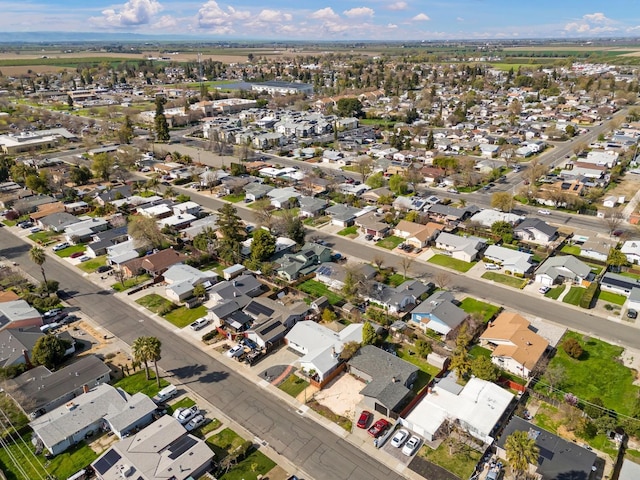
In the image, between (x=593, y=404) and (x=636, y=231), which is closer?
(x=593, y=404)

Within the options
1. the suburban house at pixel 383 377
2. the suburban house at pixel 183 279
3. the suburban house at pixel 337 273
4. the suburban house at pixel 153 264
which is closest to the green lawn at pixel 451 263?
the suburban house at pixel 337 273

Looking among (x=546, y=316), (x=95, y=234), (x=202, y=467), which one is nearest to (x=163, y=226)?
(x=95, y=234)

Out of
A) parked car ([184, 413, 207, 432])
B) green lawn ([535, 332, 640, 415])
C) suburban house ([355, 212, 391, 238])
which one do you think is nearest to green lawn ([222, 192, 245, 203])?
suburban house ([355, 212, 391, 238])

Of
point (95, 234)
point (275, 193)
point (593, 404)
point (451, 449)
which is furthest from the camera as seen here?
point (275, 193)

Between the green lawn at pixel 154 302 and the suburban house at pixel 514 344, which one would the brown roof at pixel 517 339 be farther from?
the green lawn at pixel 154 302

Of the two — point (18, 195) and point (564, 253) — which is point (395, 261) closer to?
point (564, 253)
